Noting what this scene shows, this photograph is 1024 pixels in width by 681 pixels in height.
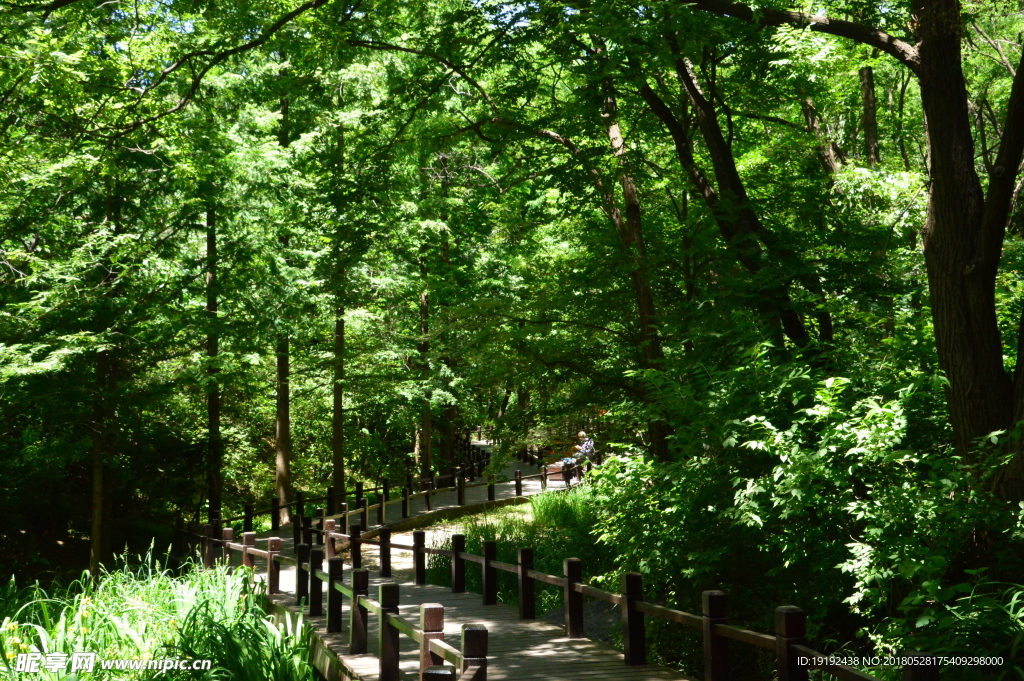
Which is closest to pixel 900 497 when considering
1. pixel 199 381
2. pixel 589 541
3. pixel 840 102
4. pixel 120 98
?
pixel 589 541

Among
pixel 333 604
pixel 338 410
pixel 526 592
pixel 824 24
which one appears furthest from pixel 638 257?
pixel 338 410

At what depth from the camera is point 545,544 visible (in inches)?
578

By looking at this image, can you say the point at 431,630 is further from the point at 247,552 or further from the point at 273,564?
the point at 247,552

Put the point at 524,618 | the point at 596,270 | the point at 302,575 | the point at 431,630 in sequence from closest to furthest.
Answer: the point at 431,630
the point at 524,618
the point at 302,575
the point at 596,270

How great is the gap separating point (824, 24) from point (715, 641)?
18.4 feet

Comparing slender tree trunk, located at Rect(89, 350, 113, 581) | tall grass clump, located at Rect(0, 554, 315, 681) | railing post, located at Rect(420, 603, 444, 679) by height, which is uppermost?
slender tree trunk, located at Rect(89, 350, 113, 581)

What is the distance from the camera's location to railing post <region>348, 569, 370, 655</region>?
780cm

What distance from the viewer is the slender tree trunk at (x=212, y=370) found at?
16.1 meters

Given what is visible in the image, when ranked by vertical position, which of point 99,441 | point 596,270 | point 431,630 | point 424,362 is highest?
point 596,270

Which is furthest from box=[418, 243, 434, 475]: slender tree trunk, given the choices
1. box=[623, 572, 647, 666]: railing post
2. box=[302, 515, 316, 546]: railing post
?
box=[623, 572, 647, 666]: railing post

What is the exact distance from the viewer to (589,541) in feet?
44.1

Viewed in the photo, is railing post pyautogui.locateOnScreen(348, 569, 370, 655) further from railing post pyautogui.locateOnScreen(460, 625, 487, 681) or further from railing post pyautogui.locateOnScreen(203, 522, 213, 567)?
railing post pyautogui.locateOnScreen(203, 522, 213, 567)

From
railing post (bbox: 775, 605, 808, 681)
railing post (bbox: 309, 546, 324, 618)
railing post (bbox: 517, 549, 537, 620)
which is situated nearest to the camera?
railing post (bbox: 775, 605, 808, 681)

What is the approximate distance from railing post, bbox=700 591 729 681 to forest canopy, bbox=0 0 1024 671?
3.28 feet
